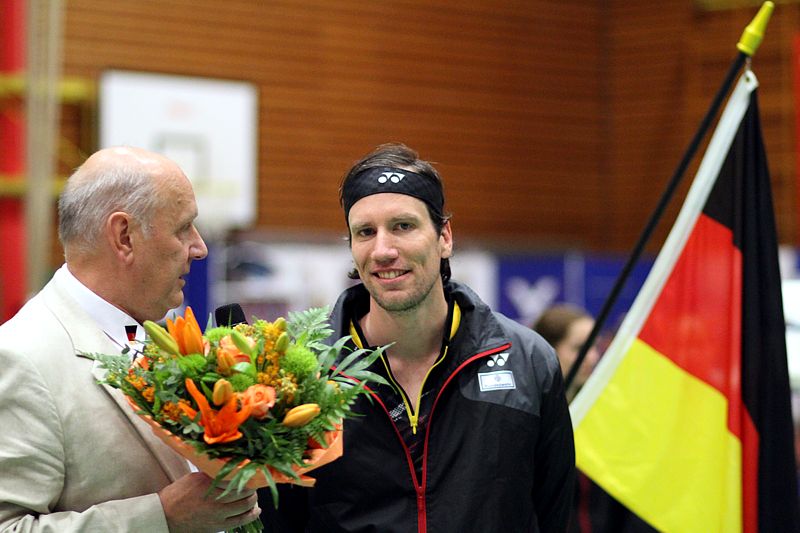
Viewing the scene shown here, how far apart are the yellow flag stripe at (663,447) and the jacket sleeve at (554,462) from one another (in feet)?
1.85

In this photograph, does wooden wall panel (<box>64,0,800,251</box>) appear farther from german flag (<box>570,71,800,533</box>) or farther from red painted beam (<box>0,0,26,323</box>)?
german flag (<box>570,71,800,533</box>)

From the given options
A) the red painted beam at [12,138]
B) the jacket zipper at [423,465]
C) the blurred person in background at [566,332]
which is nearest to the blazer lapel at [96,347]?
the jacket zipper at [423,465]

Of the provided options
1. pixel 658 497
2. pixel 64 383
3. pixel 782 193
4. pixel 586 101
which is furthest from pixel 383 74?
pixel 64 383

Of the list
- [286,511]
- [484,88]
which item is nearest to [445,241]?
[286,511]

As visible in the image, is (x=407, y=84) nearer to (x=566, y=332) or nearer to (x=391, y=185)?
(x=566, y=332)

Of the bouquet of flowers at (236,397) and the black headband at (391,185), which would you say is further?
the black headband at (391,185)

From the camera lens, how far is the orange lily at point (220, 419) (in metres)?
1.97

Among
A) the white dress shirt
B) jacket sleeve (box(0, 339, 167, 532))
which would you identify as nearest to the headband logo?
the white dress shirt

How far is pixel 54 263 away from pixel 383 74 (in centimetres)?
424

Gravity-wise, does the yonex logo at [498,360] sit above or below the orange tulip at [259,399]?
below

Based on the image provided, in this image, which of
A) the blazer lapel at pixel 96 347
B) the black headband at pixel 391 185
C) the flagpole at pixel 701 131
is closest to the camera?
the blazer lapel at pixel 96 347

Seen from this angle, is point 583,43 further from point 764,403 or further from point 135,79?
point 764,403

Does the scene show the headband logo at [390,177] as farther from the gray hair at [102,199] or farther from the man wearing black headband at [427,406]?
the gray hair at [102,199]

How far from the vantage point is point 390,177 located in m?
2.68
